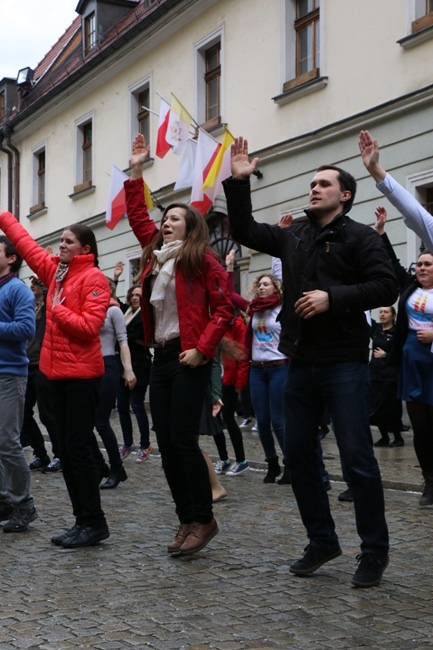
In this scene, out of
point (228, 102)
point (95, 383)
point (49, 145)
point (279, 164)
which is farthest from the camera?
point (49, 145)

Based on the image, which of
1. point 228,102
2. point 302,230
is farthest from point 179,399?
point 228,102

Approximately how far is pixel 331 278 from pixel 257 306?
3.98 m

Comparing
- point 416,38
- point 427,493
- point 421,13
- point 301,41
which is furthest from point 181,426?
point 301,41

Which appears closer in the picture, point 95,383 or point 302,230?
point 302,230

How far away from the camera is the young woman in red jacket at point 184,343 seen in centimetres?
560

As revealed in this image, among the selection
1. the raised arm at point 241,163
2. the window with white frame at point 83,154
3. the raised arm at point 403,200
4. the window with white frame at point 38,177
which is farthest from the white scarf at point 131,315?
the window with white frame at point 38,177

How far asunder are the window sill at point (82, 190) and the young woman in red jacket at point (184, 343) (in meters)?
19.7

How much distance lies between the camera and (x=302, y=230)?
17.0 ft

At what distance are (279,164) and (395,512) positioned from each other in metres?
11.0

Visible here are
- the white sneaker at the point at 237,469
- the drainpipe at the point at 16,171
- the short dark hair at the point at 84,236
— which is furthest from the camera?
the drainpipe at the point at 16,171

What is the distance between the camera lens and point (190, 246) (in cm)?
575

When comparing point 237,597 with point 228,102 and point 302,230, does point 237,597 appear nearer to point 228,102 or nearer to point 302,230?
Result: point 302,230

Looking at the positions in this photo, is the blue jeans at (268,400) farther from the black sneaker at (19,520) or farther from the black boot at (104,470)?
the black sneaker at (19,520)

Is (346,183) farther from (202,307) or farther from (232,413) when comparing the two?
(232,413)
